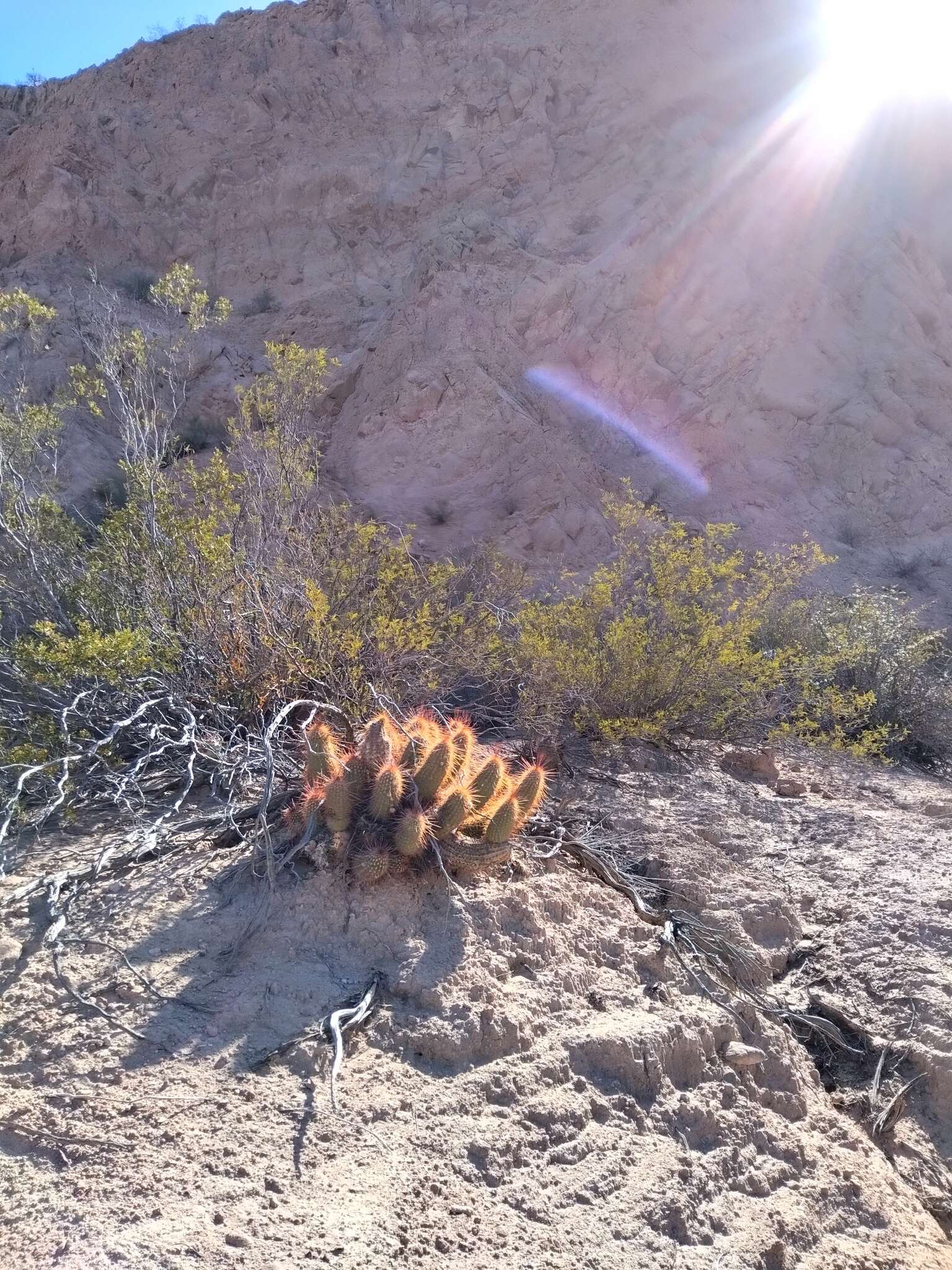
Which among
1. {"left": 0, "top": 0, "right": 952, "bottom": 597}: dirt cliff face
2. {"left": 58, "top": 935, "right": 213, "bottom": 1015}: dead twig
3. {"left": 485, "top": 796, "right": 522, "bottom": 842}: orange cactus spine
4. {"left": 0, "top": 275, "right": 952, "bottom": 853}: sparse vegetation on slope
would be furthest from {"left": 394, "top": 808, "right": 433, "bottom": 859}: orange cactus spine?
{"left": 0, "top": 0, "right": 952, "bottom": 597}: dirt cliff face

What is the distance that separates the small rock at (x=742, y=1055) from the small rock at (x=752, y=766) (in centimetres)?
268

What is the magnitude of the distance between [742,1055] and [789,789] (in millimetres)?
2720

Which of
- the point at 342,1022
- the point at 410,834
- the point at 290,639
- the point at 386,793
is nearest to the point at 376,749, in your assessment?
the point at 386,793

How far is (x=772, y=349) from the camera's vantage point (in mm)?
13906

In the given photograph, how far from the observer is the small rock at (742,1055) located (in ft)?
9.36

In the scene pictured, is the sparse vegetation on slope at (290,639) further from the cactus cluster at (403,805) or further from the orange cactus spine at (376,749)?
the orange cactus spine at (376,749)

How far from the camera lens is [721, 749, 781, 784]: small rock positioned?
550 cm

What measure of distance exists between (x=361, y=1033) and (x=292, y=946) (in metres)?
0.44

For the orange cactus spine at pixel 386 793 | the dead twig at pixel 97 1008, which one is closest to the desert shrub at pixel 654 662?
the orange cactus spine at pixel 386 793

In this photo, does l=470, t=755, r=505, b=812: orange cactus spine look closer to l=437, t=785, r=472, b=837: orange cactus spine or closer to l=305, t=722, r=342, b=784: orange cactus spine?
l=437, t=785, r=472, b=837: orange cactus spine

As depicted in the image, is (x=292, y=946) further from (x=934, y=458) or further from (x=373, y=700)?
(x=934, y=458)

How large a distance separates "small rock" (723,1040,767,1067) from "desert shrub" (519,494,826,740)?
8.25 feet

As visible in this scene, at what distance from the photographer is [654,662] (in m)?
5.72

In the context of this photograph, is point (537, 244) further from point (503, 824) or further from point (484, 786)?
point (503, 824)
